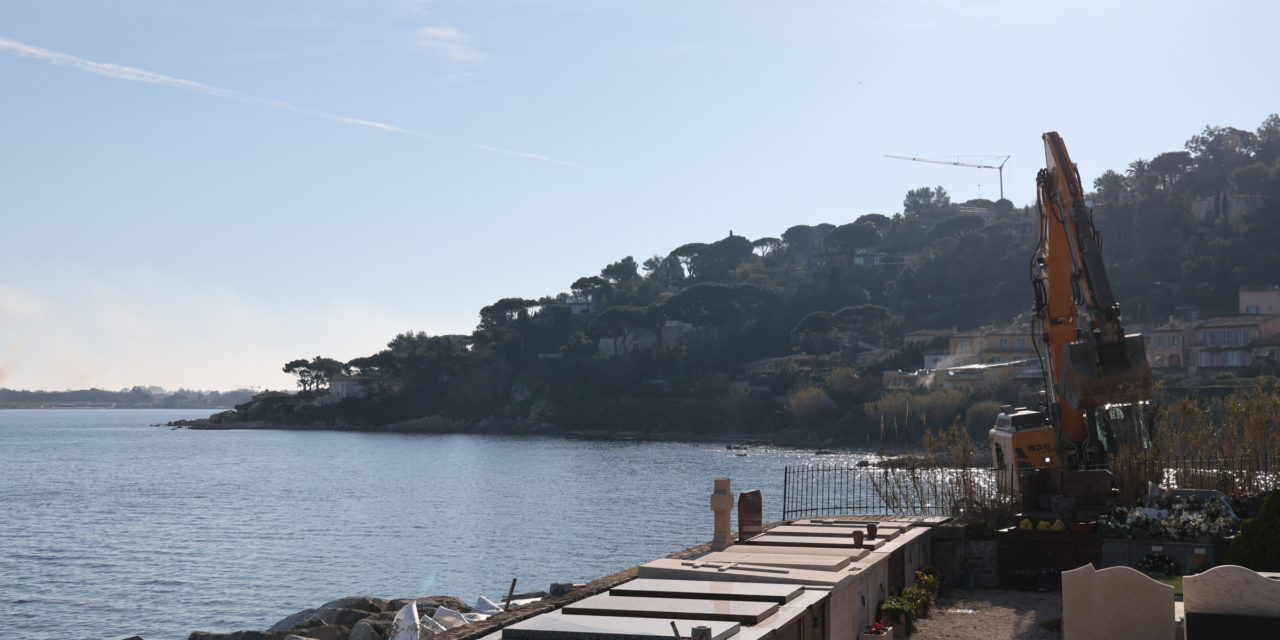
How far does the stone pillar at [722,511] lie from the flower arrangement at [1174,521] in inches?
192

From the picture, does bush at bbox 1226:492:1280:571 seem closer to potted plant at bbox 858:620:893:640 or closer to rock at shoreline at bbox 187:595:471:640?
potted plant at bbox 858:620:893:640

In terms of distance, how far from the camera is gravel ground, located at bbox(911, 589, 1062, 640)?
12.8 meters

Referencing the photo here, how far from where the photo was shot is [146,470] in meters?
86.8

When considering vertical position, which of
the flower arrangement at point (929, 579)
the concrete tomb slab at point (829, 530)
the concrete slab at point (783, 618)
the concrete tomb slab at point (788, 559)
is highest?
the concrete tomb slab at point (829, 530)

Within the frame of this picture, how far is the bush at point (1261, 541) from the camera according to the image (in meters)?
12.1

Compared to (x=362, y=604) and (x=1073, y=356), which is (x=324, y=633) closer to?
(x=362, y=604)

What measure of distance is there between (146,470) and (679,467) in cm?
3878

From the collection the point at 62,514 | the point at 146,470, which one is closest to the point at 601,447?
the point at 146,470

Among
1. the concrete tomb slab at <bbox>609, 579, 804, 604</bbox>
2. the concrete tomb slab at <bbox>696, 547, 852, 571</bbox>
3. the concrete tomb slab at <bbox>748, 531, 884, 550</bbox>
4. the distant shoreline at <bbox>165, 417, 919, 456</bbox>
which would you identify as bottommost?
the concrete tomb slab at <bbox>609, 579, 804, 604</bbox>

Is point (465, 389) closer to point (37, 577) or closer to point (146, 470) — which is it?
point (146, 470)

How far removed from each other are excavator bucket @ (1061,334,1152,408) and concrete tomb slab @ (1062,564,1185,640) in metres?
7.38

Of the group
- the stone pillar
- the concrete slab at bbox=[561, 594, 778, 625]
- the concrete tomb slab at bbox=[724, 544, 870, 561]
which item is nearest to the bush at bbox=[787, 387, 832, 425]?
the stone pillar

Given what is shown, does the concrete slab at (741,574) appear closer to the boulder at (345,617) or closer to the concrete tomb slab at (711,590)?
the concrete tomb slab at (711,590)

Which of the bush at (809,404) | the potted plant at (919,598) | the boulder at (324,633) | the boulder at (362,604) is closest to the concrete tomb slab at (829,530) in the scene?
the potted plant at (919,598)
